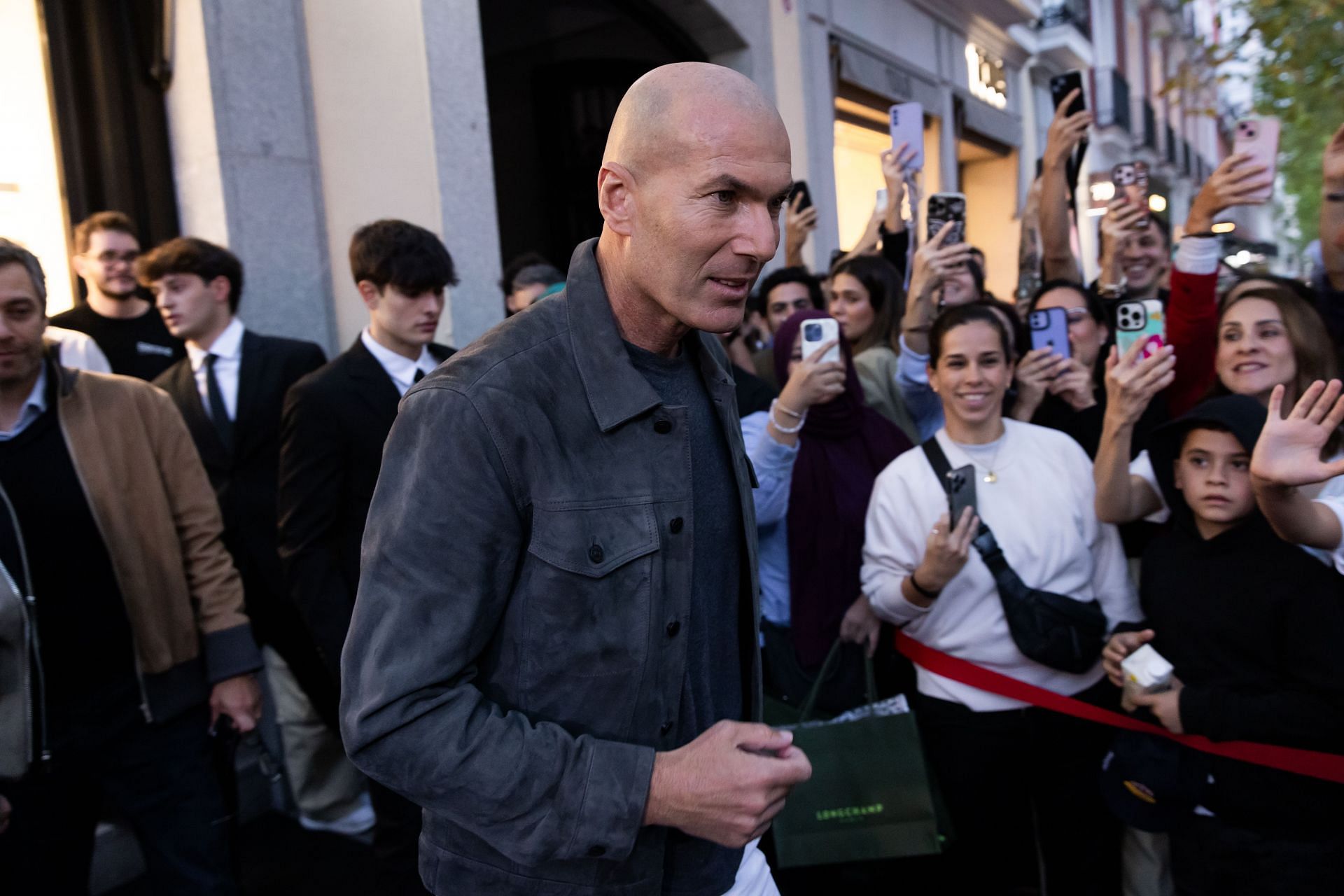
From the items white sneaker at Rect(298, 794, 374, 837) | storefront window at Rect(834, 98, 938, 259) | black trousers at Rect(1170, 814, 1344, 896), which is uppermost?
storefront window at Rect(834, 98, 938, 259)

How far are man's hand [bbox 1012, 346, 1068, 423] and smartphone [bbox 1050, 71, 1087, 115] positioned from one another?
152 cm

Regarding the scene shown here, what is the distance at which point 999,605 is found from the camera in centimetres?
289

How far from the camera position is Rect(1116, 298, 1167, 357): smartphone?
3.21m

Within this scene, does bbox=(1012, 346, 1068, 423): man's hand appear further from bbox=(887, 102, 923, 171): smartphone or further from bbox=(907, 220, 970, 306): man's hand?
bbox=(887, 102, 923, 171): smartphone

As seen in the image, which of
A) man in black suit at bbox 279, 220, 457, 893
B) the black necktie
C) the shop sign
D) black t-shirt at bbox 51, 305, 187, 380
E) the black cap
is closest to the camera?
the black cap

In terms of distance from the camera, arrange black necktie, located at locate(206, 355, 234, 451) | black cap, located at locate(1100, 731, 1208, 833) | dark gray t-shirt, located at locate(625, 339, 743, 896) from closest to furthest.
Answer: dark gray t-shirt, located at locate(625, 339, 743, 896) < black cap, located at locate(1100, 731, 1208, 833) < black necktie, located at locate(206, 355, 234, 451)

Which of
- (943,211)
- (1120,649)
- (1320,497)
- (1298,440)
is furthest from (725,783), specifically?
(943,211)

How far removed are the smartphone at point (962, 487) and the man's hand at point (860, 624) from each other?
1.55 ft

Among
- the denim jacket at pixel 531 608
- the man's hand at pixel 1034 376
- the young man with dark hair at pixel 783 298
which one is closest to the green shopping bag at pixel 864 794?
the denim jacket at pixel 531 608

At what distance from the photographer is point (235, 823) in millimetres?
2742

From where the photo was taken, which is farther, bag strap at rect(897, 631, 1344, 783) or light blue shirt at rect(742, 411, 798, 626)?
light blue shirt at rect(742, 411, 798, 626)

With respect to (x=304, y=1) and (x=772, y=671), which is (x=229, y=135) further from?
(x=772, y=671)

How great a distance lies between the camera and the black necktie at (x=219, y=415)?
378cm

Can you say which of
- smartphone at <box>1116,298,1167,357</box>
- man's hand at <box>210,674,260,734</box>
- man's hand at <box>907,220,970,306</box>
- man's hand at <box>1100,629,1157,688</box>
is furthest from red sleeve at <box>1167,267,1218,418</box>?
man's hand at <box>210,674,260,734</box>
